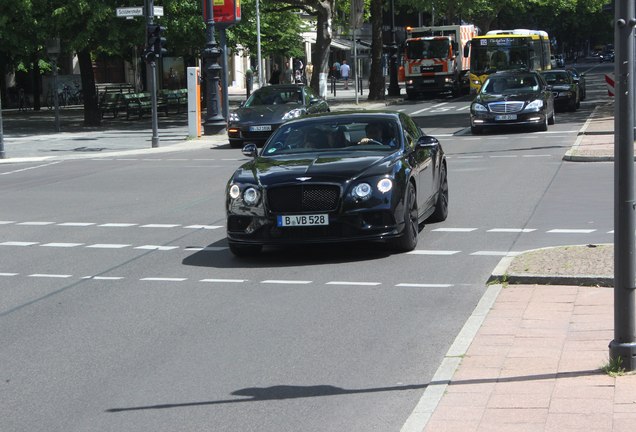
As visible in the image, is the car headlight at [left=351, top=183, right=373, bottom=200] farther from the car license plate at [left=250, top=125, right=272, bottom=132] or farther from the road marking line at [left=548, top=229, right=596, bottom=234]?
the car license plate at [left=250, top=125, right=272, bottom=132]

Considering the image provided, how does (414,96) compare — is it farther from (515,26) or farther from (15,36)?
(515,26)

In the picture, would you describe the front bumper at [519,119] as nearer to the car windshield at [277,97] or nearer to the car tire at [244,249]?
the car windshield at [277,97]

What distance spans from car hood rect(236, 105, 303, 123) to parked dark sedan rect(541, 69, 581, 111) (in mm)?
11172

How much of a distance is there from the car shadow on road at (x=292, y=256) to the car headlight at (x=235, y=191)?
2.28 ft

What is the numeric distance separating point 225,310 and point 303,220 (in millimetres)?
2223

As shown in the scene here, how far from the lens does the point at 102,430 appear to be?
6.17 m

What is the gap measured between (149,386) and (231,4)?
1129 inches

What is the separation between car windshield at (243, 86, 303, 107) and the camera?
102 ft

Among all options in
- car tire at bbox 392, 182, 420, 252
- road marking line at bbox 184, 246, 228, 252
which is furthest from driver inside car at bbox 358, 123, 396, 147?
road marking line at bbox 184, 246, 228, 252

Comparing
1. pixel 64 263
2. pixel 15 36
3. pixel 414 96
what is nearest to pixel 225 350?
pixel 64 263

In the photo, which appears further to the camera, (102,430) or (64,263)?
(64,263)

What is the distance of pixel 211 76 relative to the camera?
33562 millimetres

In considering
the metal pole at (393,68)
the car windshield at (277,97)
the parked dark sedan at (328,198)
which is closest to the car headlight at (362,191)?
the parked dark sedan at (328,198)

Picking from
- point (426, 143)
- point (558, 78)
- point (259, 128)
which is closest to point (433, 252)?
point (426, 143)
